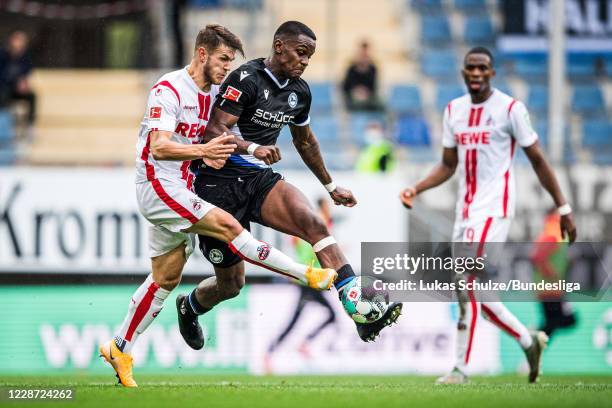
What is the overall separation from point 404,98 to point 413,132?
1634 millimetres

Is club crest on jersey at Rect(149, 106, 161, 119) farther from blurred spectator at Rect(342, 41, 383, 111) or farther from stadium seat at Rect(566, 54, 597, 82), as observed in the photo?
stadium seat at Rect(566, 54, 597, 82)

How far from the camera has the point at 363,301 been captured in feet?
26.8

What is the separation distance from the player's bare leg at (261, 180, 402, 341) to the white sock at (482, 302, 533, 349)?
5.71ft

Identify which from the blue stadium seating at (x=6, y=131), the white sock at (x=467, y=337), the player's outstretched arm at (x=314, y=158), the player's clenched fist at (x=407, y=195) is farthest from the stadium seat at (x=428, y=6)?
the player's outstretched arm at (x=314, y=158)

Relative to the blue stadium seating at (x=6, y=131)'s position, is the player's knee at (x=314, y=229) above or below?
below

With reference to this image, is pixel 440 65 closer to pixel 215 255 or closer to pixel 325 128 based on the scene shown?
pixel 325 128

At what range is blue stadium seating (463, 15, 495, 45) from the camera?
19297mm

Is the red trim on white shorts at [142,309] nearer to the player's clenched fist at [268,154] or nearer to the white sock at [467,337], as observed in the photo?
the player's clenched fist at [268,154]

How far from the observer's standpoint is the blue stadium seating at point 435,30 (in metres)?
19.5

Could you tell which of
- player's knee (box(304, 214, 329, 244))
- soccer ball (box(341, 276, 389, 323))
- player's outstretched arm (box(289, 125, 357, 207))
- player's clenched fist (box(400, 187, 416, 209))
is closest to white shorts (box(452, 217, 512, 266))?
player's clenched fist (box(400, 187, 416, 209))

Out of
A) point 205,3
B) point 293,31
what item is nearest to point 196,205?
point 293,31

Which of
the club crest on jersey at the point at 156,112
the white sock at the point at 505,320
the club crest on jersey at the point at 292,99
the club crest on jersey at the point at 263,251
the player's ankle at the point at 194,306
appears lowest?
the white sock at the point at 505,320

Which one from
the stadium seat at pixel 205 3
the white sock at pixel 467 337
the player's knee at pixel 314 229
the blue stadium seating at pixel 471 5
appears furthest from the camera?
the blue stadium seating at pixel 471 5

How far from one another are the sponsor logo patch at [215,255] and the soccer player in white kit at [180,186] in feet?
0.77
